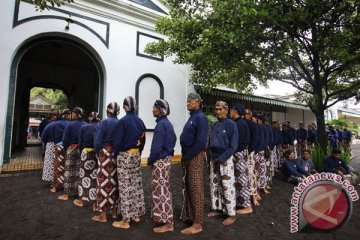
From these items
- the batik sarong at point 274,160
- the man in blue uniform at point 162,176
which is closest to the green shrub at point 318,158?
the batik sarong at point 274,160

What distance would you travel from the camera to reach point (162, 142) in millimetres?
3264

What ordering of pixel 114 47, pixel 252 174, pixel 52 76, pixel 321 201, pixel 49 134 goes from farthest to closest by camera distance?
1. pixel 52 76
2. pixel 114 47
3. pixel 49 134
4. pixel 252 174
5. pixel 321 201

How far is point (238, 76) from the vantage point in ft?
27.3

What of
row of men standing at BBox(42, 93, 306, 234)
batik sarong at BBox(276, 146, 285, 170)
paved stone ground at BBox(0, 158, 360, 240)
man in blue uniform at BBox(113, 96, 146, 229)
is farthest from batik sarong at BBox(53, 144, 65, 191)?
batik sarong at BBox(276, 146, 285, 170)

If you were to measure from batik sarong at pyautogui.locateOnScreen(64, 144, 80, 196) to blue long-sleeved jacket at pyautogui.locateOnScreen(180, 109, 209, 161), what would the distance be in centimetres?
251

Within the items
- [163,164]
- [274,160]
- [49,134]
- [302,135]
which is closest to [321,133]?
[274,160]

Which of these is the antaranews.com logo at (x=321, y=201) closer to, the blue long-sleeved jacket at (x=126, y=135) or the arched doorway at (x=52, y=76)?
the blue long-sleeved jacket at (x=126, y=135)

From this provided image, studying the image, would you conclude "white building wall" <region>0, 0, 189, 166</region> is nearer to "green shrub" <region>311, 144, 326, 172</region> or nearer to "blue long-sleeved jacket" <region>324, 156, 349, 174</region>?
"green shrub" <region>311, 144, 326, 172</region>

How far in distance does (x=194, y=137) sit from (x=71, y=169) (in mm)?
2808

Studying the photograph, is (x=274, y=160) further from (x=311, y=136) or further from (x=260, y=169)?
(x=311, y=136)

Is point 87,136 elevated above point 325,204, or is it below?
above

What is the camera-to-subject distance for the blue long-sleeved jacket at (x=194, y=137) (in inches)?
127

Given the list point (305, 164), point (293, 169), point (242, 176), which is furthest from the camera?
point (305, 164)

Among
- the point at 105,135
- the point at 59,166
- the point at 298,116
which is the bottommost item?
the point at 59,166
